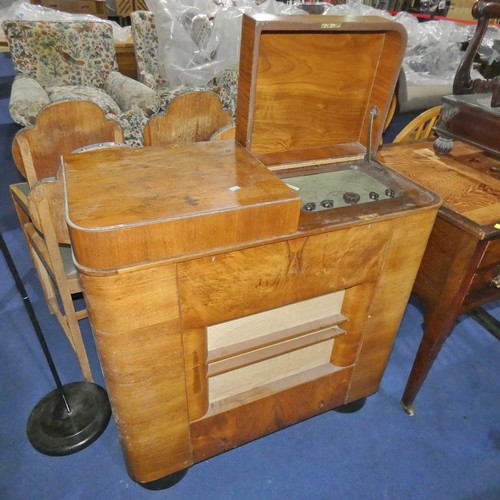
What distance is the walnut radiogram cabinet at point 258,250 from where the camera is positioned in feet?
2.71

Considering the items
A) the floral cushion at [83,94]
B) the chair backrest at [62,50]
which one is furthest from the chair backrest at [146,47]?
the floral cushion at [83,94]

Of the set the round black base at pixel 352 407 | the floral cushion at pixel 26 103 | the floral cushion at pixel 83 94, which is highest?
the floral cushion at pixel 26 103

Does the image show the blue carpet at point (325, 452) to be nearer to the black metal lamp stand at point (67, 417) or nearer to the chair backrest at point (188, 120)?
the black metal lamp stand at point (67, 417)

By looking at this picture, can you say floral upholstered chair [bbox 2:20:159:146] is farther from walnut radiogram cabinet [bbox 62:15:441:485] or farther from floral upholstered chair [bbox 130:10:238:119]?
walnut radiogram cabinet [bbox 62:15:441:485]

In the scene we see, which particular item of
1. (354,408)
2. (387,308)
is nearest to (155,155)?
(387,308)

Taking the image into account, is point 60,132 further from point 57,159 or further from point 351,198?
point 351,198

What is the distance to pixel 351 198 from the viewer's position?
1.05 m

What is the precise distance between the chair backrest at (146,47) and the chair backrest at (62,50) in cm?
33

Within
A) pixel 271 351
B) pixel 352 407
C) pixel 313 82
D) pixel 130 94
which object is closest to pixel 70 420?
pixel 271 351

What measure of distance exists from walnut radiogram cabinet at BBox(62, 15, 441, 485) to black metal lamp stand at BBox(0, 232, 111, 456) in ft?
1.05

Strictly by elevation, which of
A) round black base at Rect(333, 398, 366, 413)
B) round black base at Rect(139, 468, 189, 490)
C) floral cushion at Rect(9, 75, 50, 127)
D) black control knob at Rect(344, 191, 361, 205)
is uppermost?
black control knob at Rect(344, 191, 361, 205)

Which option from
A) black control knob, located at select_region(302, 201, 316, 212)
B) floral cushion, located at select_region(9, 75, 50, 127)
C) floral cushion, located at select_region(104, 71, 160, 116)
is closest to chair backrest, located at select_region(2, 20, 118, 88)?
floral cushion, located at select_region(104, 71, 160, 116)

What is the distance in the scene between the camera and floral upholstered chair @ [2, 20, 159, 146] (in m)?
3.38

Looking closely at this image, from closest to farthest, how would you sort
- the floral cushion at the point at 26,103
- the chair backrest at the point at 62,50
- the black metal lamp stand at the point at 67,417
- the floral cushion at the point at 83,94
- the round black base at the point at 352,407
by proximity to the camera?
the black metal lamp stand at the point at 67,417
the round black base at the point at 352,407
the floral cushion at the point at 26,103
the floral cushion at the point at 83,94
the chair backrest at the point at 62,50
